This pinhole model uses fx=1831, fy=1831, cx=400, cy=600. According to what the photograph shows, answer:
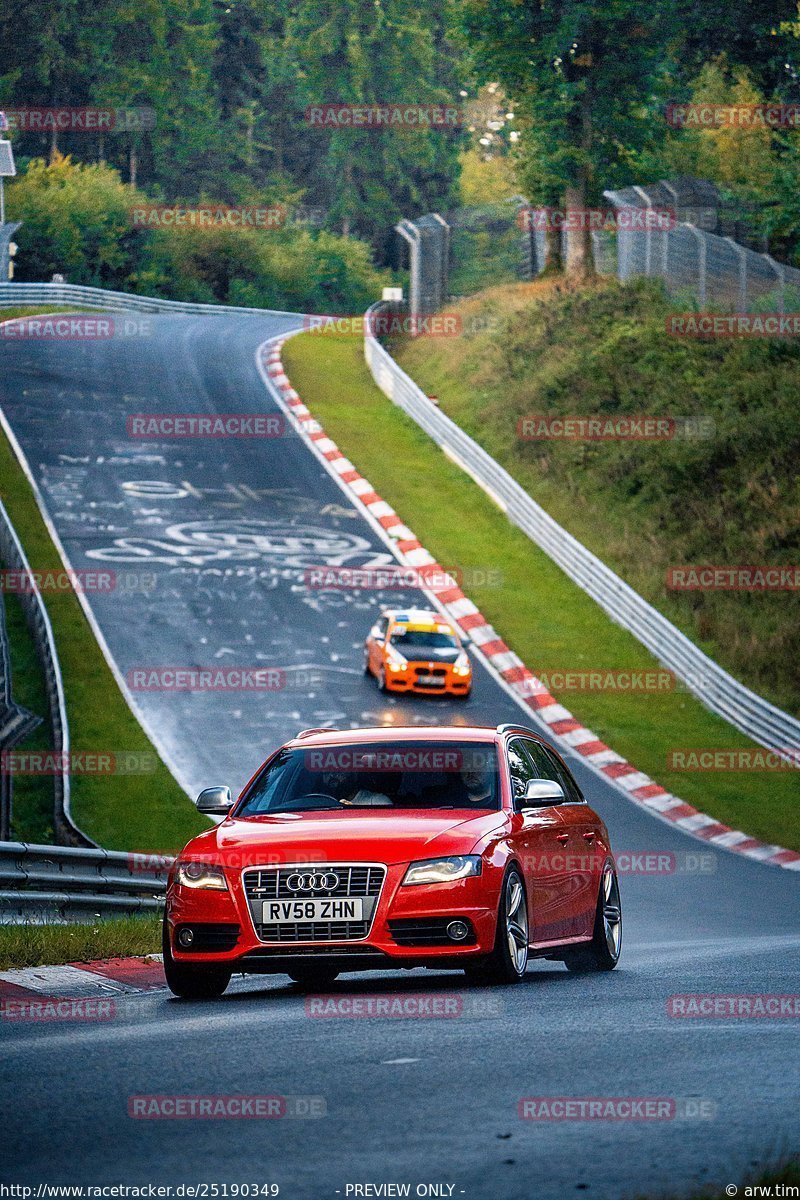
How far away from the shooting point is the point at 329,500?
4000cm

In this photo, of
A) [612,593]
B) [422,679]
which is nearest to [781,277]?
[612,593]

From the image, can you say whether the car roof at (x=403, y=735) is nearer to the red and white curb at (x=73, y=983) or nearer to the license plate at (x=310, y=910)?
the license plate at (x=310, y=910)

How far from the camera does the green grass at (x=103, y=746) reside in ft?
76.3

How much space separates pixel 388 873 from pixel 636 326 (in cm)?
3676

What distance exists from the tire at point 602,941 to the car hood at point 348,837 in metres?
1.56

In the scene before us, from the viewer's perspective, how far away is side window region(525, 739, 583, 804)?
11.6 m

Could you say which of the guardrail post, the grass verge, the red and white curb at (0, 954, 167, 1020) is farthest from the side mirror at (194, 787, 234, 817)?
the guardrail post

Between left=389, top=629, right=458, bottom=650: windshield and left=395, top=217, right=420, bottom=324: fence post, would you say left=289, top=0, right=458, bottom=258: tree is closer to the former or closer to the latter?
left=395, top=217, right=420, bottom=324: fence post

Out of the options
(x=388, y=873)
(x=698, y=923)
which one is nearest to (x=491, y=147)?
(x=698, y=923)

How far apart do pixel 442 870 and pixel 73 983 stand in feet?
8.22

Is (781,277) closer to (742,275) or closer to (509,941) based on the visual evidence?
(742,275)

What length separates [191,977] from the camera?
995 cm

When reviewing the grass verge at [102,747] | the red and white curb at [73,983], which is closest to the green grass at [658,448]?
the grass verge at [102,747]

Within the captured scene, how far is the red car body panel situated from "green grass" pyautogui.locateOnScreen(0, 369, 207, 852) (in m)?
12.6
